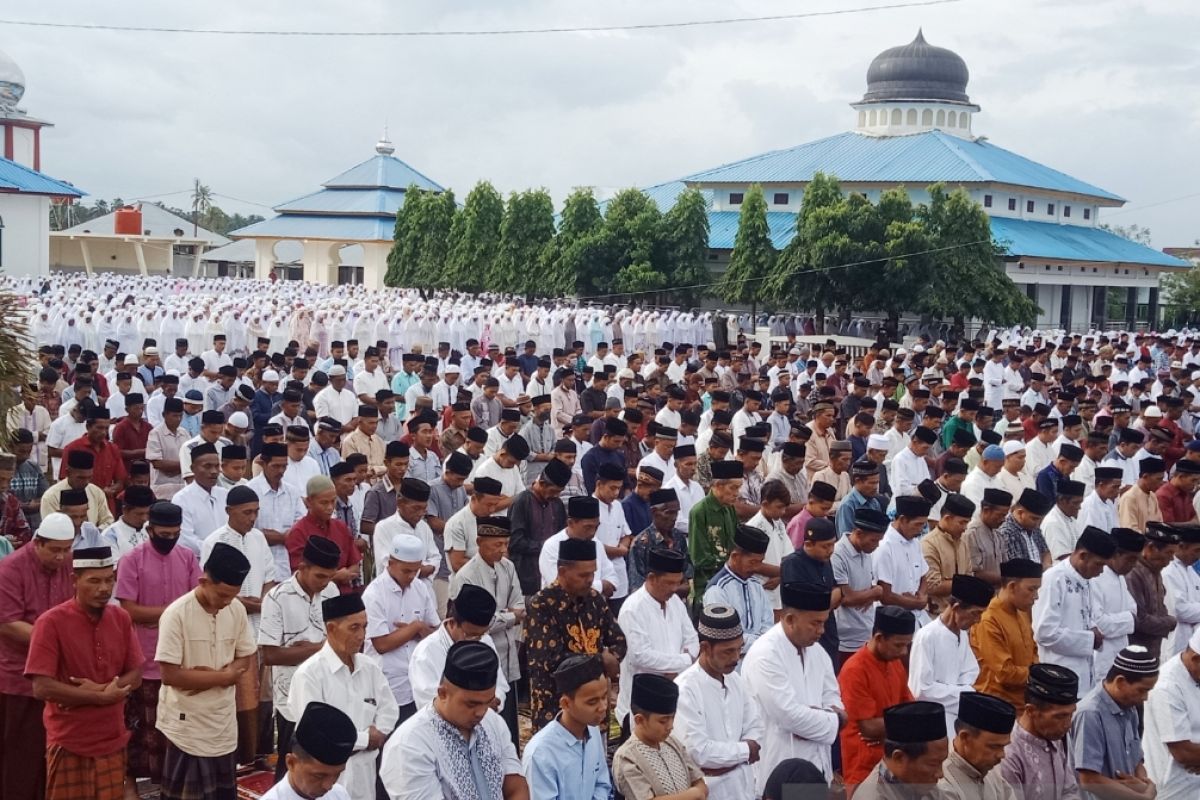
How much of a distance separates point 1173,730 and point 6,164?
56.0 m

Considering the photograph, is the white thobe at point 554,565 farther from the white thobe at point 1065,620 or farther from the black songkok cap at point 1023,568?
the white thobe at point 1065,620

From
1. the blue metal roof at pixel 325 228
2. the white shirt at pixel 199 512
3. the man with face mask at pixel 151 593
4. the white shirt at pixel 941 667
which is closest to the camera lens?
the white shirt at pixel 941 667

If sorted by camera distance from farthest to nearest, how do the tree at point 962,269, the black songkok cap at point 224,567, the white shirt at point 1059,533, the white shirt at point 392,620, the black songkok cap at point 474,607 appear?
the tree at point 962,269 < the white shirt at point 1059,533 < the white shirt at point 392,620 < the black songkok cap at point 224,567 < the black songkok cap at point 474,607

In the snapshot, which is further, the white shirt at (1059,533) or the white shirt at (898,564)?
the white shirt at (1059,533)

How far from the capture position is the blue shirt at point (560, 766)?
4617 millimetres

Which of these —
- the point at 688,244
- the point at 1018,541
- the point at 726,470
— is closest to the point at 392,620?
the point at 726,470

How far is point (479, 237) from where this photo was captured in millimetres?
46906

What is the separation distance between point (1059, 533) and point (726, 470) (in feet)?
8.02

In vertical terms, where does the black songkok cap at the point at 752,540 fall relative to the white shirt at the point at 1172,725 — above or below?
above

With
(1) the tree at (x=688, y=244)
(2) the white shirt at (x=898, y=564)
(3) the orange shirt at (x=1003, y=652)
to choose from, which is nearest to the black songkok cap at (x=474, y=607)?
(3) the orange shirt at (x=1003, y=652)

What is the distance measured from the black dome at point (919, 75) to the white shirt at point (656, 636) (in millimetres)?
47940

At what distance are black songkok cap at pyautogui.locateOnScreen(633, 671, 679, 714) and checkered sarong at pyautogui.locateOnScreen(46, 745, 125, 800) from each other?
7.67 feet

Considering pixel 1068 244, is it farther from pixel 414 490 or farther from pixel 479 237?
pixel 414 490

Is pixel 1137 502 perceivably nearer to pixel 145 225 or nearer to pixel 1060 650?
pixel 1060 650
